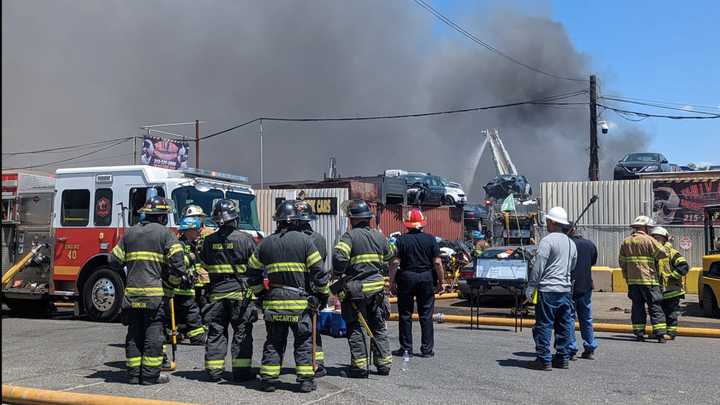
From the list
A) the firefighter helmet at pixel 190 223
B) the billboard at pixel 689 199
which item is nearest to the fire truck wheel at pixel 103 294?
the firefighter helmet at pixel 190 223

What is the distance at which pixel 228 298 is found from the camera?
6.27 m

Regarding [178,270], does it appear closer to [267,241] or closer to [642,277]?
[267,241]

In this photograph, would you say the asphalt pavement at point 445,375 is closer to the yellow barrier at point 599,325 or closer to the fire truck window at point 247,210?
the yellow barrier at point 599,325

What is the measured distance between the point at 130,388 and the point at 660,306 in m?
6.62

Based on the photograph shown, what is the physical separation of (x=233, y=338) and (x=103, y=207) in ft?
19.1

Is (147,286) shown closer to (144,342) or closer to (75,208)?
(144,342)

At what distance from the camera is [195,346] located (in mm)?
8336

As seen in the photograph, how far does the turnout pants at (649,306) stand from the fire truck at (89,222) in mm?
5743

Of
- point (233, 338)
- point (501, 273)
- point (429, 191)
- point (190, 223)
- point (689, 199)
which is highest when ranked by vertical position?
point (429, 191)

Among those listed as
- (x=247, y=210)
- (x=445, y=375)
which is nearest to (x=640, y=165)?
(x=247, y=210)

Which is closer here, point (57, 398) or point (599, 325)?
point (57, 398)

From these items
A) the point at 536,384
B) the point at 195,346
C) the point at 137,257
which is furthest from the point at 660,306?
the point at 137,257

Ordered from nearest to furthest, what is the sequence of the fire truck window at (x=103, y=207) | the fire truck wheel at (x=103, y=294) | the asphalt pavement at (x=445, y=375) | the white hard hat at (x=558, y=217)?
the asphalt pavement at (x=445, y=375) < the white hard hat at (x=558, y=217) < the fire truck wheel at (x=103, y=294) < the fire truck window at (x=103, y=207)

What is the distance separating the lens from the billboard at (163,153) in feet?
92.5
